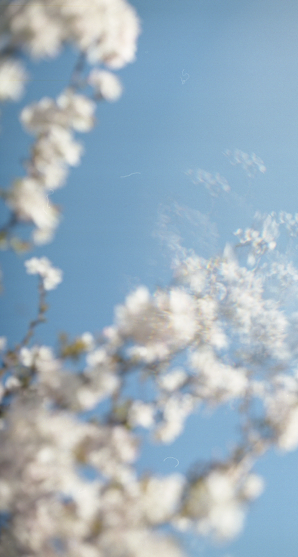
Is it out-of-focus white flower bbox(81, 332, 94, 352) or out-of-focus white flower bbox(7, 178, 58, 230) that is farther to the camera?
out-of-focus white flower bbox(81, 332, 94, 352)

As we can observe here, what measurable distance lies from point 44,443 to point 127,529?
0.51 metres

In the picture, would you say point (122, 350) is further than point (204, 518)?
Yes

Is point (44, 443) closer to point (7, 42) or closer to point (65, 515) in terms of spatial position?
point (65, 515)

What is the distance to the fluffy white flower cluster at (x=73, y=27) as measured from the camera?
1401mm

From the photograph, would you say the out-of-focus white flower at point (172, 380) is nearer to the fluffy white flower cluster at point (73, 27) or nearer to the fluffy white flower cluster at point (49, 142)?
the fluffy white flower cluster at point (49, 142)

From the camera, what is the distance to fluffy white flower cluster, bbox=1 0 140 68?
4.60 ft

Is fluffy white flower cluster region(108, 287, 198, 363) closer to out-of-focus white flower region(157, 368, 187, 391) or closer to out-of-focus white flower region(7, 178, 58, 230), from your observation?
out-of-focus white flower region(157, 368, 187, 391)

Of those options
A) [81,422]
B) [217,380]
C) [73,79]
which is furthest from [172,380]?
[73,79]

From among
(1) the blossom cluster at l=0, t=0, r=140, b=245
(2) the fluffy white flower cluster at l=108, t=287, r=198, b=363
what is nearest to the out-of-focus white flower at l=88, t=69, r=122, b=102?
(1) the blossom cluster at l=0, t=0, r=140, b=245

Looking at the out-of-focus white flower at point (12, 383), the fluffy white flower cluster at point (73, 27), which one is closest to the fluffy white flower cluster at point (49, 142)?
the fluffy white flower cluster at point (73, 27)

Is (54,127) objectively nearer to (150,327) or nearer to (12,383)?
(150,327)

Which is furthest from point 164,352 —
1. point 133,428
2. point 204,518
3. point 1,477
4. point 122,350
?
point 1,477

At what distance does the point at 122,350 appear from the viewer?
233cm

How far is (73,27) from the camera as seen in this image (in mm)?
1493
